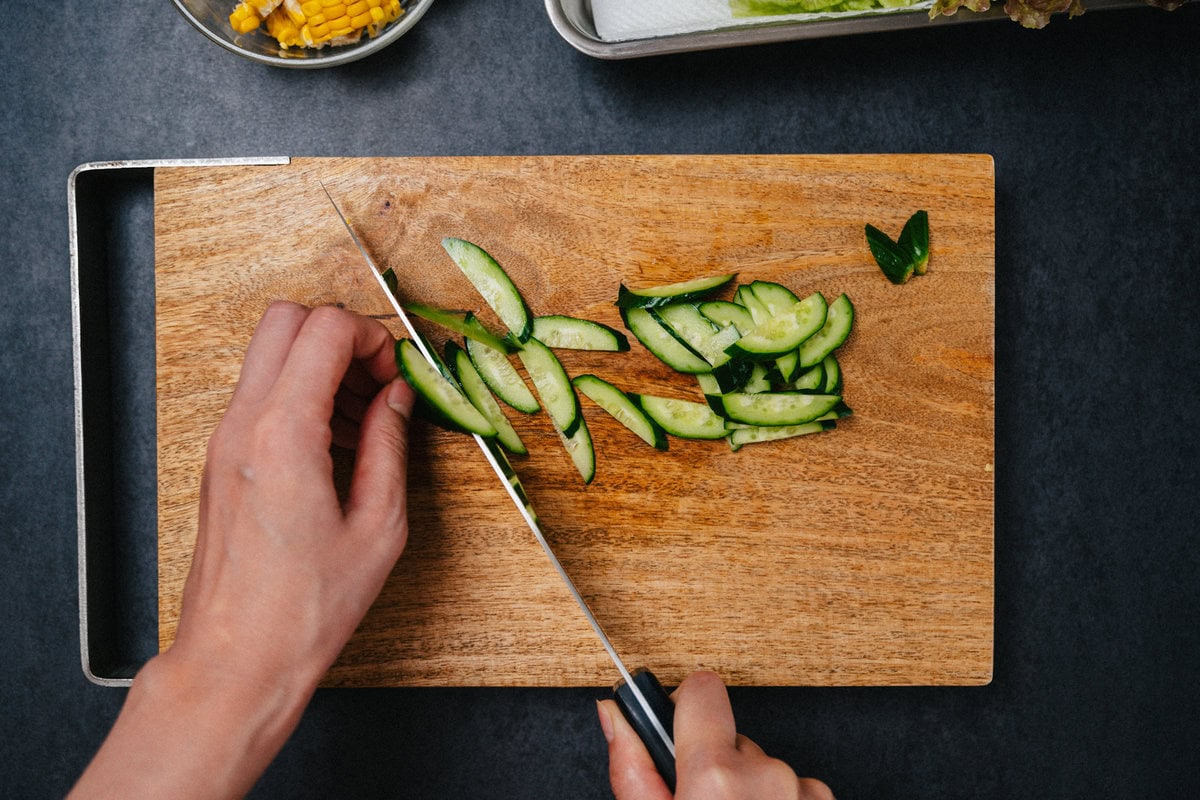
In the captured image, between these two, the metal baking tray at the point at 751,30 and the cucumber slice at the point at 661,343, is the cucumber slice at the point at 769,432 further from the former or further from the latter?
the metal baking tray at the point at 751,30

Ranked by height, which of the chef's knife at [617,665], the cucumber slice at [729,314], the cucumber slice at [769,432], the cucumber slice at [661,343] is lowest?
the chef's knife at [617,665]

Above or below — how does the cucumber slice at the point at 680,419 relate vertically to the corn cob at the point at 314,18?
below

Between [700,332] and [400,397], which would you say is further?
[700,332]

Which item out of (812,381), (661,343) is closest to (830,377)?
(812,381)

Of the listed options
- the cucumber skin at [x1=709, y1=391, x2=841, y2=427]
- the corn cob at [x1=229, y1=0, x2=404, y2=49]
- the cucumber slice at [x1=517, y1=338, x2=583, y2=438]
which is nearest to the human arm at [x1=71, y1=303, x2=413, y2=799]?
the cucumber slice at [x1=517, y1=338, x2=583, y2=438]

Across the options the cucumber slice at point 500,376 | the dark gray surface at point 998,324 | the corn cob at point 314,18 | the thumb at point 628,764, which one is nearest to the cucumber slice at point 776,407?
the cucumber slice at point 500,376

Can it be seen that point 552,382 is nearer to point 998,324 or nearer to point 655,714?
point 655,714

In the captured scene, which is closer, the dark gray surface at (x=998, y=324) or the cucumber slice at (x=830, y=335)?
the cucumber slice at (x=830, y=335)

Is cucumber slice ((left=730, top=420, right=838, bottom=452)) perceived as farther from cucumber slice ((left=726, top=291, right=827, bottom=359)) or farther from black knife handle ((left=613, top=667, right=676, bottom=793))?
black knife handle ((left=613, top=667, right=676, bottom=793))
